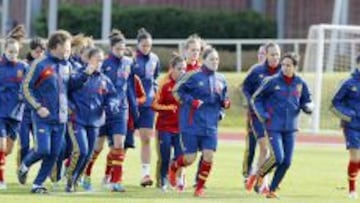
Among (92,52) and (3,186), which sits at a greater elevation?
(92,52)

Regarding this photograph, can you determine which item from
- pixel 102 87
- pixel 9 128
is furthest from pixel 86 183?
pixel 9 128

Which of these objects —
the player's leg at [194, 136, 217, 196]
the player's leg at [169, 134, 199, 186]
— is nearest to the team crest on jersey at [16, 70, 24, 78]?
the player's leg at [169, 134, 199, 186]

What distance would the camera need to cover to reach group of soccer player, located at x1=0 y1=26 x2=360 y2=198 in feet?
56.9

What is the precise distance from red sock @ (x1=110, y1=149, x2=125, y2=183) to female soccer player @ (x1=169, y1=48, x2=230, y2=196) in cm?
105

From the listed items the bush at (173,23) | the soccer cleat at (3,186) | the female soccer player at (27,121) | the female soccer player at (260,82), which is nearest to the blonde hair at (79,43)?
the female soccer player at (27,121)

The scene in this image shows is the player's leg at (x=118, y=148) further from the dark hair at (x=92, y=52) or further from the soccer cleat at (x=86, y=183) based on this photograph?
the dark hair at (x=92, y=52)

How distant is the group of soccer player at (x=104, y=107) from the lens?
17.3 meters

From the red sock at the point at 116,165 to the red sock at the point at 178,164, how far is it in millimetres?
773

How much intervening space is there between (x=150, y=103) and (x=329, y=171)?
454 cm

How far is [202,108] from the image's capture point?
17.9 m

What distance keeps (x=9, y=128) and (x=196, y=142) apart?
2.89 meters

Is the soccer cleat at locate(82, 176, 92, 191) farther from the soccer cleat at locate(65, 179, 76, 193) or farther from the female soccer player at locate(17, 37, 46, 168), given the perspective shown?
the female soccer player at locate(17, 37, 46, 168)

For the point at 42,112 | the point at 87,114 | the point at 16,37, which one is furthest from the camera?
the point at 16,37

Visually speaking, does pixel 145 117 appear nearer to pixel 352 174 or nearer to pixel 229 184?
pixel 229 184
